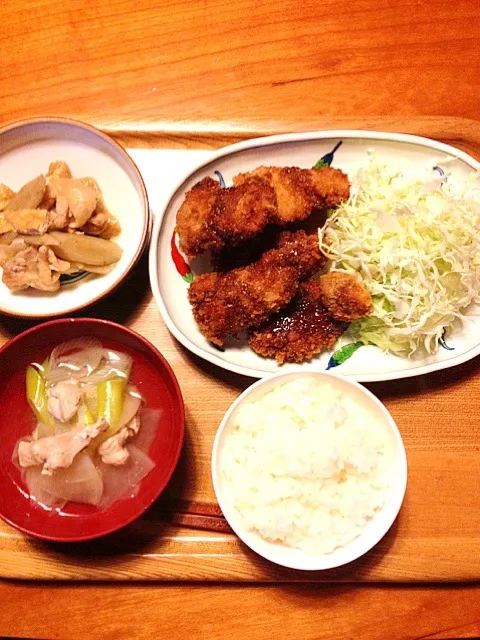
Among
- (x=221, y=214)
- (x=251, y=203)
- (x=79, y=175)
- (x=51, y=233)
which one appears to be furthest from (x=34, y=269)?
(x=251, y=203)

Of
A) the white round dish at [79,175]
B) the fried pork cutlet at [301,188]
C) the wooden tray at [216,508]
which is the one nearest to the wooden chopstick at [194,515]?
the wooden tray at [216,508]

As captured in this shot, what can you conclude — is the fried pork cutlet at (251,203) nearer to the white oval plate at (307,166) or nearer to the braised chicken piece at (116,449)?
the white oval plate at (307,166)

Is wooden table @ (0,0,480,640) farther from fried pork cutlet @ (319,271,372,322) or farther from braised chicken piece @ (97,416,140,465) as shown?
braised chicken piece @ (97,416,140,465)

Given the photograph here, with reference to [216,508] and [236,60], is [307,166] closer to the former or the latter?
[236,60]

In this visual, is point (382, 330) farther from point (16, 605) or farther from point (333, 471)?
point (16, 605)

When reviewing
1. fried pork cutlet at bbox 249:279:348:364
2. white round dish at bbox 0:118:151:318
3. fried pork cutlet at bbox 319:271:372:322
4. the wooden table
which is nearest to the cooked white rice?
fried pork cutlet at bbox 249:279:348:364

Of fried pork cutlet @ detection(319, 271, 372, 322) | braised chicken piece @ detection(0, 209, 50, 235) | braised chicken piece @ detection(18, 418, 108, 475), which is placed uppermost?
braised chicken piece @ detection(0, 209, 50, 235)
